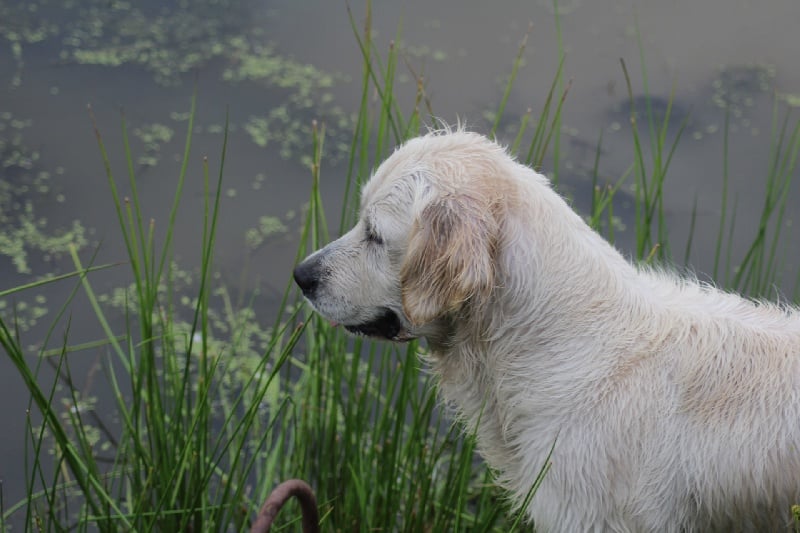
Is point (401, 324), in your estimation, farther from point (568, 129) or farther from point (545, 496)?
point (568, 129)

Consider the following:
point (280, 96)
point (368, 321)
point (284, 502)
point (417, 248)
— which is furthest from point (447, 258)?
point (280, 96)

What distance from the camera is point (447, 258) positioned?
2148 millimetres

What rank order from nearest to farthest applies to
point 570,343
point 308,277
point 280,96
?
point 570,343 → point 308,277 → point 280,96

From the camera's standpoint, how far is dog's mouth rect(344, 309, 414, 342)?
2385mm

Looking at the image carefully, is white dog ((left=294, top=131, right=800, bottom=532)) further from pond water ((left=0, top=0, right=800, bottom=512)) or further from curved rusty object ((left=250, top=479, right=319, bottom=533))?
pond water ((left=0, top=0, right=800, bottom=512))

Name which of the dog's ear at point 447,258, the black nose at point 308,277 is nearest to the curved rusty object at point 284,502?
the dog's ear at point 447,258

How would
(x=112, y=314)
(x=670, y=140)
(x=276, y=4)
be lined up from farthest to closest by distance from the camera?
(x=276, y=4) → (x=670, y=140) → (x=112, y=314)

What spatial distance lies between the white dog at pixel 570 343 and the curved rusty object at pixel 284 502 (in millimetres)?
483

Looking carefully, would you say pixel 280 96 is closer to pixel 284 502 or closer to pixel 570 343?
pixel 570 343

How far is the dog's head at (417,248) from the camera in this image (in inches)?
85.3

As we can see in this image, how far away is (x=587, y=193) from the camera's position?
5.24 metres

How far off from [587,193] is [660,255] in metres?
1.88

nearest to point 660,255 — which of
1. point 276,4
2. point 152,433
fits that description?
point 152,433

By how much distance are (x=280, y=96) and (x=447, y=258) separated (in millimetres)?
3966
